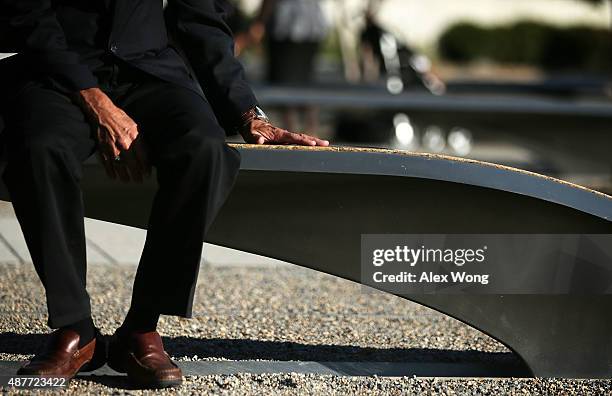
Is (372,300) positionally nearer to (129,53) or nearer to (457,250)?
(457,250)

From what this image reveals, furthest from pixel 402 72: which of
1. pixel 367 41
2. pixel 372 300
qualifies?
pixel 372 300

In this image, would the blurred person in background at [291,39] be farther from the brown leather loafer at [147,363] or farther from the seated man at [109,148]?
the brown leather loafer at [147,363]

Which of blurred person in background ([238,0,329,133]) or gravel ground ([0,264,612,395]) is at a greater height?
blurred person in background ([238,0,329,133])

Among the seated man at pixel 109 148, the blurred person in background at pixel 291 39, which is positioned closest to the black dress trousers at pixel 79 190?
the seated man at pixel 109 148

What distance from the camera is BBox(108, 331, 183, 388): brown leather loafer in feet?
10.3

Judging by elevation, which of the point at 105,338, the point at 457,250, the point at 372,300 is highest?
the point at 457,250

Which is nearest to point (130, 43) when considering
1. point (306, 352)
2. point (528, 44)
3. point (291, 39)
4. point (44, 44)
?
point (44, 44)

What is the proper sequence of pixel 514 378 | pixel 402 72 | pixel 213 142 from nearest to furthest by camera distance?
1. pixel 213 142
2. pixel 514 378
3. pixel 402 72

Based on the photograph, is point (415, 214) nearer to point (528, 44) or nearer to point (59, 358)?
point (59, 358)

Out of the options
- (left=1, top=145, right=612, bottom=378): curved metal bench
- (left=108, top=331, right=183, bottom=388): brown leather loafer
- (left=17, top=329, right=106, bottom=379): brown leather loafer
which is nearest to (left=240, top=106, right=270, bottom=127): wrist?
(left=1, top=145, right=612, bottom=378): curved metal bench

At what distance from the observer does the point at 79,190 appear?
3012mm

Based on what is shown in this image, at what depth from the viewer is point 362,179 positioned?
3.32m

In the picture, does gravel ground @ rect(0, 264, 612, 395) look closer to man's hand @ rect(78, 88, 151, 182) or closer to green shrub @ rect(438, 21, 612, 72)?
man's hand @ rect(78, 88, 151, 182)

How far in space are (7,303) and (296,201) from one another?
1768 millimetres
